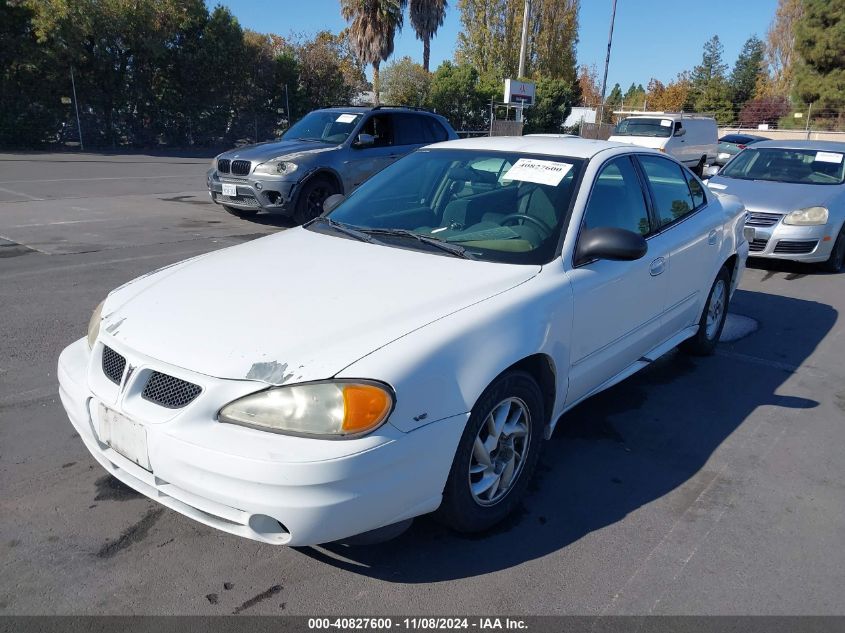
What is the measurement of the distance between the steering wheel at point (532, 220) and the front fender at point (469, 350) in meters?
0.30

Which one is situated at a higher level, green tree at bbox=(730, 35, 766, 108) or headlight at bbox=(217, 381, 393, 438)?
green tree at bbox=(730, 35, 766, 108)

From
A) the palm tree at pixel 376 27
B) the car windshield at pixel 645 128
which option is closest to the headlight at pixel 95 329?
the car windshield at pixel 645 128

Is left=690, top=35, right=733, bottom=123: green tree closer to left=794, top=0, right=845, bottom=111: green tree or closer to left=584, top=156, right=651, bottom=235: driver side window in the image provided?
left=794, top=0, right=845, bottom=111: green tree

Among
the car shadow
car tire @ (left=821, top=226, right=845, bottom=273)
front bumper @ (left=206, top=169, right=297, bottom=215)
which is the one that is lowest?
the car shadow

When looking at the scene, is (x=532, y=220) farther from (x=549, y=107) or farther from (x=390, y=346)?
(x=549, y=107)

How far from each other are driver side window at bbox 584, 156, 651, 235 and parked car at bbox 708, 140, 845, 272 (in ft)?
15.8

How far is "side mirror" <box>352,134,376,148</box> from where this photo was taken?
1052 cm

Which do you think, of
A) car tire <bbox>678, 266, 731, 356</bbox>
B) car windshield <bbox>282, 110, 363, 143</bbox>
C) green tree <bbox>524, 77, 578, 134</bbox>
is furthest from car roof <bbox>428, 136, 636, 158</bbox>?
green tree <bbox>524, 77, 578, 134</bbox>

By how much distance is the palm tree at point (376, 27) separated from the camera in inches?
1378

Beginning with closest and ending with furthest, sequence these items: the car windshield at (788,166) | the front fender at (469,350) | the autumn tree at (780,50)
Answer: the front fender at (469,350), the car windshield at (788,166), the autumn tree at (780,50)

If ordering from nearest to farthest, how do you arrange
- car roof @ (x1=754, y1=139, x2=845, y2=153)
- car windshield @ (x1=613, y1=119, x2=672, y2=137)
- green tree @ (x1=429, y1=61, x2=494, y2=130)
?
car roof @ (x1=754, y1=139, x2=845, y2=153) → car windshield @ (x1=613, y1=119, x2=672, y2=137) → green tree @ (x1=429, y1=61, x2=494, y2=130)

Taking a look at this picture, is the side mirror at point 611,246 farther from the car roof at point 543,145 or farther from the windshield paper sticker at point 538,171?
the car roof at point 543,145

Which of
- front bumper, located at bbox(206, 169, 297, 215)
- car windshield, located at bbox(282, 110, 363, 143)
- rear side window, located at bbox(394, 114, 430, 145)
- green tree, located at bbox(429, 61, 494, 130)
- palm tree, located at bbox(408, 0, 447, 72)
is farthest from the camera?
palm tree, located at bbox(408, 0, 447, 72)

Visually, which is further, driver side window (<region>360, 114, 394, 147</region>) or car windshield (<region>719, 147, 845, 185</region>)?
driver side window (<region>360, 114, 394, 147</region>)
